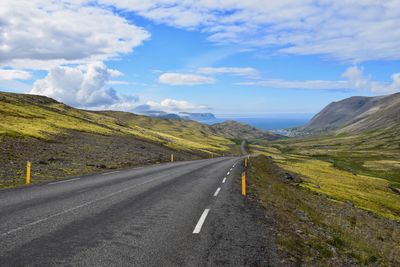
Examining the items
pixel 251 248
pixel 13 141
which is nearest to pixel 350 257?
pixel 251 248

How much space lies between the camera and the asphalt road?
7.95 metres

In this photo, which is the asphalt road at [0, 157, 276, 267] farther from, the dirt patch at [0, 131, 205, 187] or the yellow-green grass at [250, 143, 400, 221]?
the yellow-green grass at [250, 143, 400, 221]

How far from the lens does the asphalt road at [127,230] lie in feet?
26.1

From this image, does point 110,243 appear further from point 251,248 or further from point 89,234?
point 251,248

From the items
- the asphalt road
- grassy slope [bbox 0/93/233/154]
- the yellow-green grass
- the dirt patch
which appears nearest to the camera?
the asphalt road

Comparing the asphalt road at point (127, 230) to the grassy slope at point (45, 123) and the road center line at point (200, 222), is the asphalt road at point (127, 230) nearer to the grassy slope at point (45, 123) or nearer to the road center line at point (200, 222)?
the road center line at point (200, 222)

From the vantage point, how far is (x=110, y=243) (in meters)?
8.98

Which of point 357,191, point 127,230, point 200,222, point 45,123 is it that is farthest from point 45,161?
point 357,191

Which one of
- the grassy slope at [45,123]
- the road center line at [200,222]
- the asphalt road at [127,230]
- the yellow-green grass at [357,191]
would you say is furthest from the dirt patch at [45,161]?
the yellow-green grass at [357,191]

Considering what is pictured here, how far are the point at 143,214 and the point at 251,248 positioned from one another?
4.91 metres

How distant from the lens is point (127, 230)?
10328mm

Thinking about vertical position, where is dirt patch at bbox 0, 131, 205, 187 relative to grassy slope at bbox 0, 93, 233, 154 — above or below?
below

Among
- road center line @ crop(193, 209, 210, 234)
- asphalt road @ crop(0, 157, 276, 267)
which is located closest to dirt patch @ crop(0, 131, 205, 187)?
asphalt road @ crop(0, 157, 276, 267)

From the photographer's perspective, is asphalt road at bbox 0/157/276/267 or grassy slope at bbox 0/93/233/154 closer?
asphalt road at bbox 0/157/276/267
